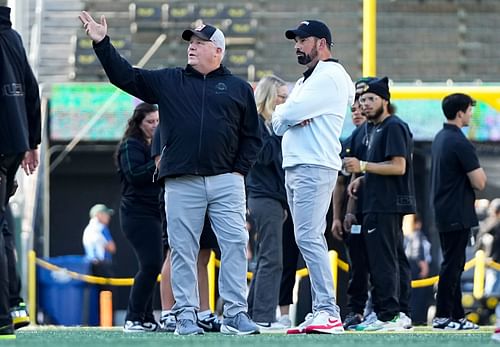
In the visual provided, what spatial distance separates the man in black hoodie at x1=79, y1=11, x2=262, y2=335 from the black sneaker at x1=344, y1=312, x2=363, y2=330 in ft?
6.85

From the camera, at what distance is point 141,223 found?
10.5 m

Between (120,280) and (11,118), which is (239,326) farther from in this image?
(120,280)

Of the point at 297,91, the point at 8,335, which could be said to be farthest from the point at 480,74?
the point at 8,335

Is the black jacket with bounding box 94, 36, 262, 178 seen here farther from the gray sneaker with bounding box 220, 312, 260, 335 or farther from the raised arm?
the gray sneaker with bounding box 220, 312, 260, 335

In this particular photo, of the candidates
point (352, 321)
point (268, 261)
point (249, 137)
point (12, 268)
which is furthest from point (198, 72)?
point (352, 321)

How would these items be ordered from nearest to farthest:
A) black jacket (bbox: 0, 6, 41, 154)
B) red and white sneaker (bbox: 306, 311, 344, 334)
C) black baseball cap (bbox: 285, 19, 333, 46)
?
1. black jacket (bbox: 0, 6, 41, 154)
2. red and white sneaker (bbox: 306, 311, 344, 334)
3. black baseball cap (bbox: 285, 19, 333, 46)

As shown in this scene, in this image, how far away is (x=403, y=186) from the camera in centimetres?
1045

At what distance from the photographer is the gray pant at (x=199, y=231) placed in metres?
8.75

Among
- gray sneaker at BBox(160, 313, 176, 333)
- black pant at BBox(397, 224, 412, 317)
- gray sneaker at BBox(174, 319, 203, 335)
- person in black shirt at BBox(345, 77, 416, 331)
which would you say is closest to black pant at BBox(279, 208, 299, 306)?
person in black shirt at BBox(345, 77, 416, 331)

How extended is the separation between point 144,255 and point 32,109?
2229 mm

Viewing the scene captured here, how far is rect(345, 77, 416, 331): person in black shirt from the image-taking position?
33.5ft

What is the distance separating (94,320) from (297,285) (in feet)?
10.3

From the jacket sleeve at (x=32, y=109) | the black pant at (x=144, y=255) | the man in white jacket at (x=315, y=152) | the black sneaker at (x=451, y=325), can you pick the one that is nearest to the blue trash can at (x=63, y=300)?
the black pant at (x=144, y=255)

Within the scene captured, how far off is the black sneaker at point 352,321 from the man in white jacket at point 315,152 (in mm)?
1753
